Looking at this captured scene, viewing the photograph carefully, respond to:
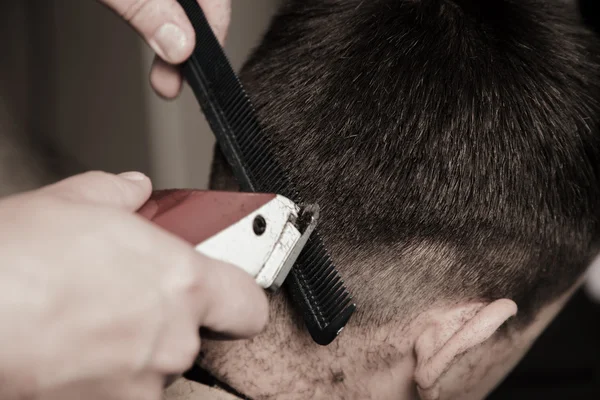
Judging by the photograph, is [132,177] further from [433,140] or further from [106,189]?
[433,140]

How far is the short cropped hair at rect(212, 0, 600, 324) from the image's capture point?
2.95 feet

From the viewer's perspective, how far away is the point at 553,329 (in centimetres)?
192

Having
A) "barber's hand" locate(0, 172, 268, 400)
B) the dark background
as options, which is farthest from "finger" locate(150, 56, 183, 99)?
the dark background

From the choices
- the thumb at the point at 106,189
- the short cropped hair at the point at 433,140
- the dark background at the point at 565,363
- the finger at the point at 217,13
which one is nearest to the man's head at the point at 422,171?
the short cropped hair at the point at 433,140

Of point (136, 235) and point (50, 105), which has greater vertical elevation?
point (136, 235)

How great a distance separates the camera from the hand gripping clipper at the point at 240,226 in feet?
2.34

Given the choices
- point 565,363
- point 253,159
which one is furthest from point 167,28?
point 565,363

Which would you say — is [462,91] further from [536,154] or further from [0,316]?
[0,316]

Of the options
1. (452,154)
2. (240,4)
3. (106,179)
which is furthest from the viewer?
(240,4)

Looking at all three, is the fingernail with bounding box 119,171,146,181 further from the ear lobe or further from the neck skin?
the ear lobe

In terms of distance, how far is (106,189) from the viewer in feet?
2.35

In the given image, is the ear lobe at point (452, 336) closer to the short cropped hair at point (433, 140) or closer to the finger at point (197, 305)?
the short cropped hair at point (433, 140)

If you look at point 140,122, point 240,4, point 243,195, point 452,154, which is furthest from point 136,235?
point 240,4

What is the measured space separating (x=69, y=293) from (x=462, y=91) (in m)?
0.63
